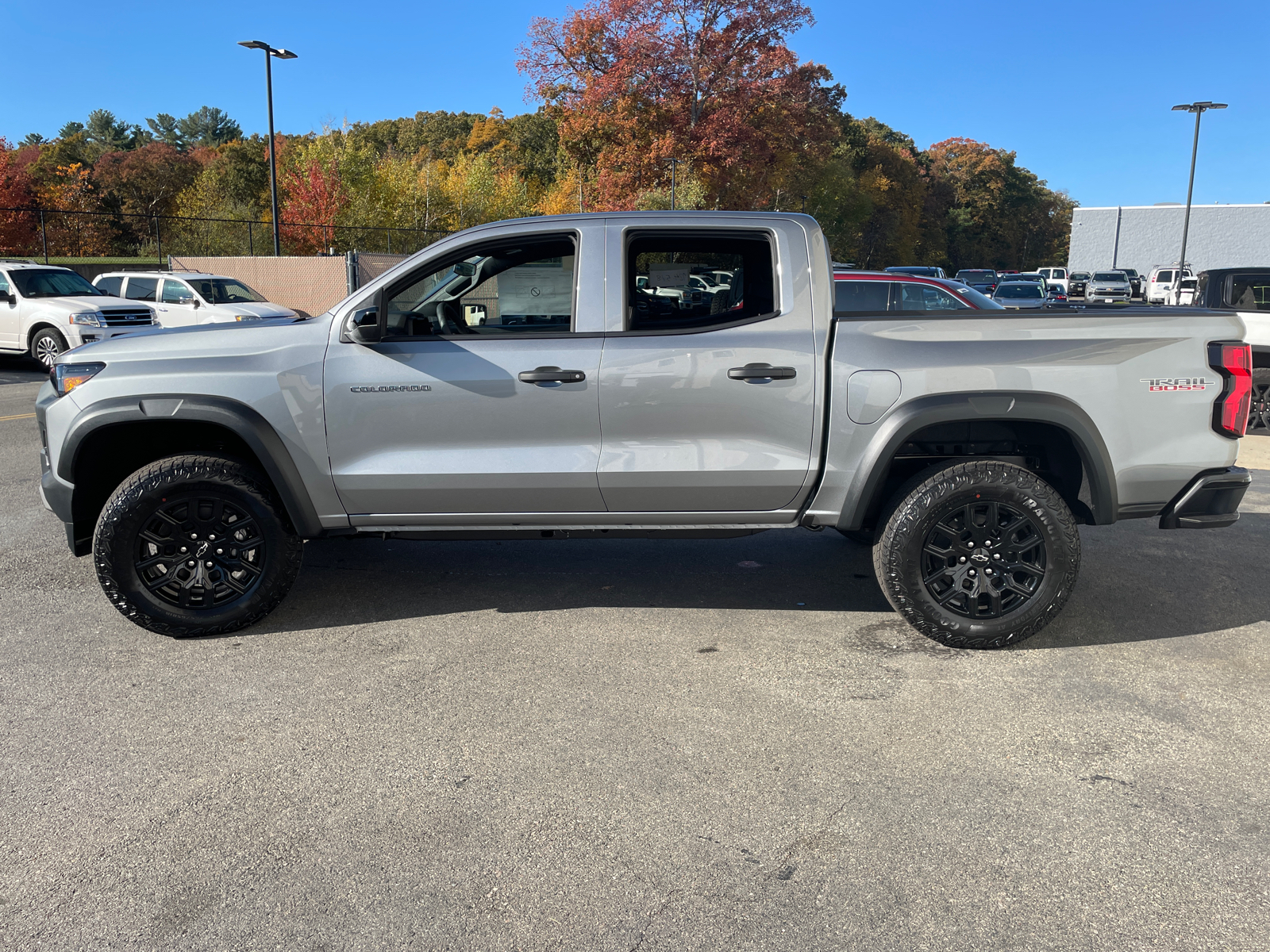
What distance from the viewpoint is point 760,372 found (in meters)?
4.40

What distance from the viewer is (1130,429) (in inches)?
174

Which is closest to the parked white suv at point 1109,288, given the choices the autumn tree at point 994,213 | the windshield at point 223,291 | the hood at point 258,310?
the hood at point 258,310

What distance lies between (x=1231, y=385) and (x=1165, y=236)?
7296cm

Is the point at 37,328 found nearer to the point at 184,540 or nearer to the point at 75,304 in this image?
the point at 75,304

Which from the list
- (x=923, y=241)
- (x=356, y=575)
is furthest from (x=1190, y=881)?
(x=923, y=241)

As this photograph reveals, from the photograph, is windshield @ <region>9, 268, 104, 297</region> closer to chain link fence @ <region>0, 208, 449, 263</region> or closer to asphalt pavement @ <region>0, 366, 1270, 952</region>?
asphalt pavement @ <region>0, 366, 1270, 952</region>

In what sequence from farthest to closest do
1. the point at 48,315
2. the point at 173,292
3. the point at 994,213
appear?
the point at 994,213 < the point at 173,292 < the point at 48,315

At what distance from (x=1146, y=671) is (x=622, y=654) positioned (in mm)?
2277

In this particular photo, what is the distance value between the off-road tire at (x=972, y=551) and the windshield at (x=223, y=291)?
17.0m

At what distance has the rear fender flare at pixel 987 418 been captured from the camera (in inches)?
172

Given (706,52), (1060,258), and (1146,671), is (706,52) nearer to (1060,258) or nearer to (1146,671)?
(1146,671)

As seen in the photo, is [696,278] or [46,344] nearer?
[696,278]

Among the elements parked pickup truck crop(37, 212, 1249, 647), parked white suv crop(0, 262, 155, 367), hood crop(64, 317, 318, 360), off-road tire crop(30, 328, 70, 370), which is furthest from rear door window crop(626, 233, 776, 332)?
off-road tire crop(30, 328, 70, 370)

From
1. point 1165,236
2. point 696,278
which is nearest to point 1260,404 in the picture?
point 696,278
